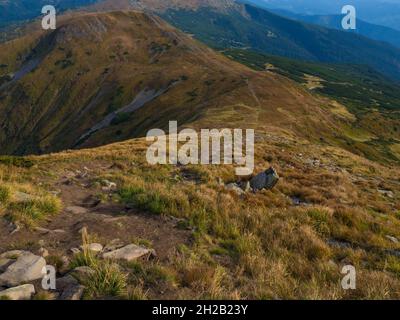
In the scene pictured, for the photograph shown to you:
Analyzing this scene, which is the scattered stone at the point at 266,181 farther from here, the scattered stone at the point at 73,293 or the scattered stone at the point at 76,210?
the scattered stone at the point at 73,293

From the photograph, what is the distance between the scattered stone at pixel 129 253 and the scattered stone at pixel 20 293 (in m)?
1.92

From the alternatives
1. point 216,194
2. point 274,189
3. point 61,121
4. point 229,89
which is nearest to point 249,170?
point 274,189

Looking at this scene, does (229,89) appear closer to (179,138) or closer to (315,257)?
(179,138)

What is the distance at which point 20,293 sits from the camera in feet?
23.2

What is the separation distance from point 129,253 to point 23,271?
2241mm

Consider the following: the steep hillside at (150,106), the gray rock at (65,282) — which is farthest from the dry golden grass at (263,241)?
the steep hillside at (150,106)

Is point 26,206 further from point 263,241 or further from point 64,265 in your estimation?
point 263,241

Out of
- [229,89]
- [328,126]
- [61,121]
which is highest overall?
[229,89]

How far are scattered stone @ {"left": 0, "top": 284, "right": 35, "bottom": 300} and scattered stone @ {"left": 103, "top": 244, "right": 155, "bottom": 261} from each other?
6.31 feet

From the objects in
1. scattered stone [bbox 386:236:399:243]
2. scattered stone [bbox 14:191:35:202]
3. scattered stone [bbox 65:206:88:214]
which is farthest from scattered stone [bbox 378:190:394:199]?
scattered stone [bbox 14:191:35:202]
